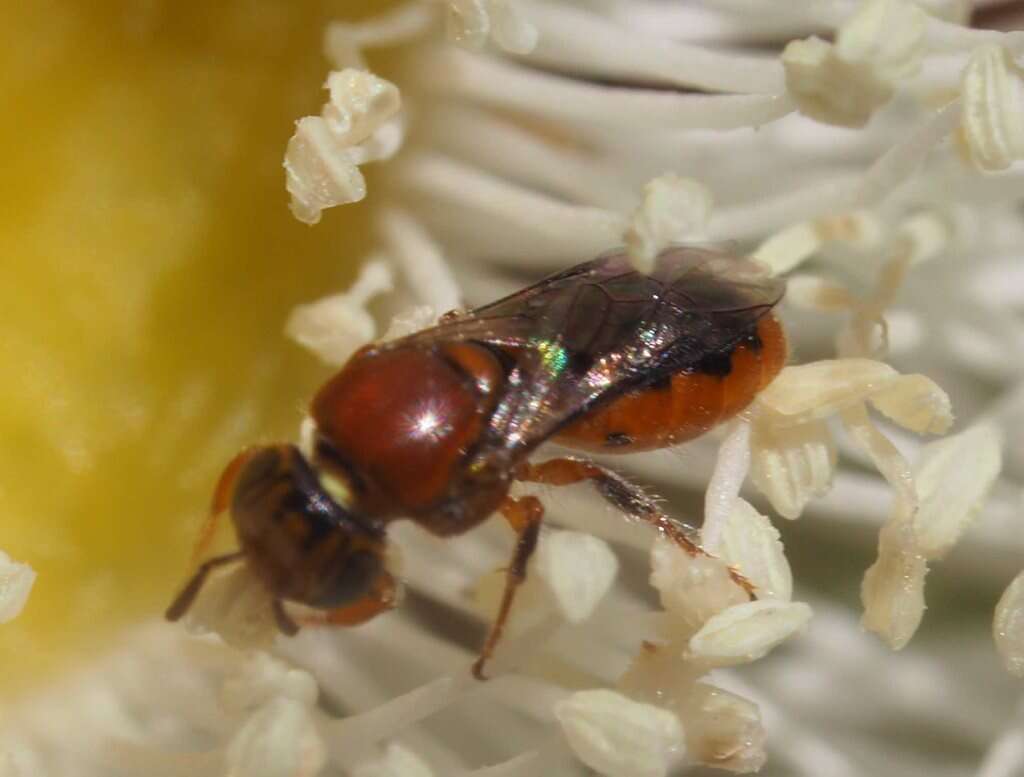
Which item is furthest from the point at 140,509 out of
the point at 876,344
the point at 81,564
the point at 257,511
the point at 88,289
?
the point at 876,344

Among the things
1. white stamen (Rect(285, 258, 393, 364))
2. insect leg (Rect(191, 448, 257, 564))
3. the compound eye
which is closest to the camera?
the compound eye

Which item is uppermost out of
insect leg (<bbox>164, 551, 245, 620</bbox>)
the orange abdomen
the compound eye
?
the orange abdomen

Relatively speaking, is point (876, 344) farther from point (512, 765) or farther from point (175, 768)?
point (175, 768)

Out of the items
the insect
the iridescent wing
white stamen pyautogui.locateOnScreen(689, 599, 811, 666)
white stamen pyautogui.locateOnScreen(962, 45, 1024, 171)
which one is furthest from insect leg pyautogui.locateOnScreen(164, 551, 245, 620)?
white stamen pyautogui.locateOnScreen(962, 45, 1024, 171)

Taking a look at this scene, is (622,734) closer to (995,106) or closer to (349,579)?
(349,579)

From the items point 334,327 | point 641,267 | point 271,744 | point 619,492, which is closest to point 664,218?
point 641,267

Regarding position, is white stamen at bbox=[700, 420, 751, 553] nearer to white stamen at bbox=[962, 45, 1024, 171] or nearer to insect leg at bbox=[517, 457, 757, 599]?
insect leg at bbox=[517, 457, 757, 599]
